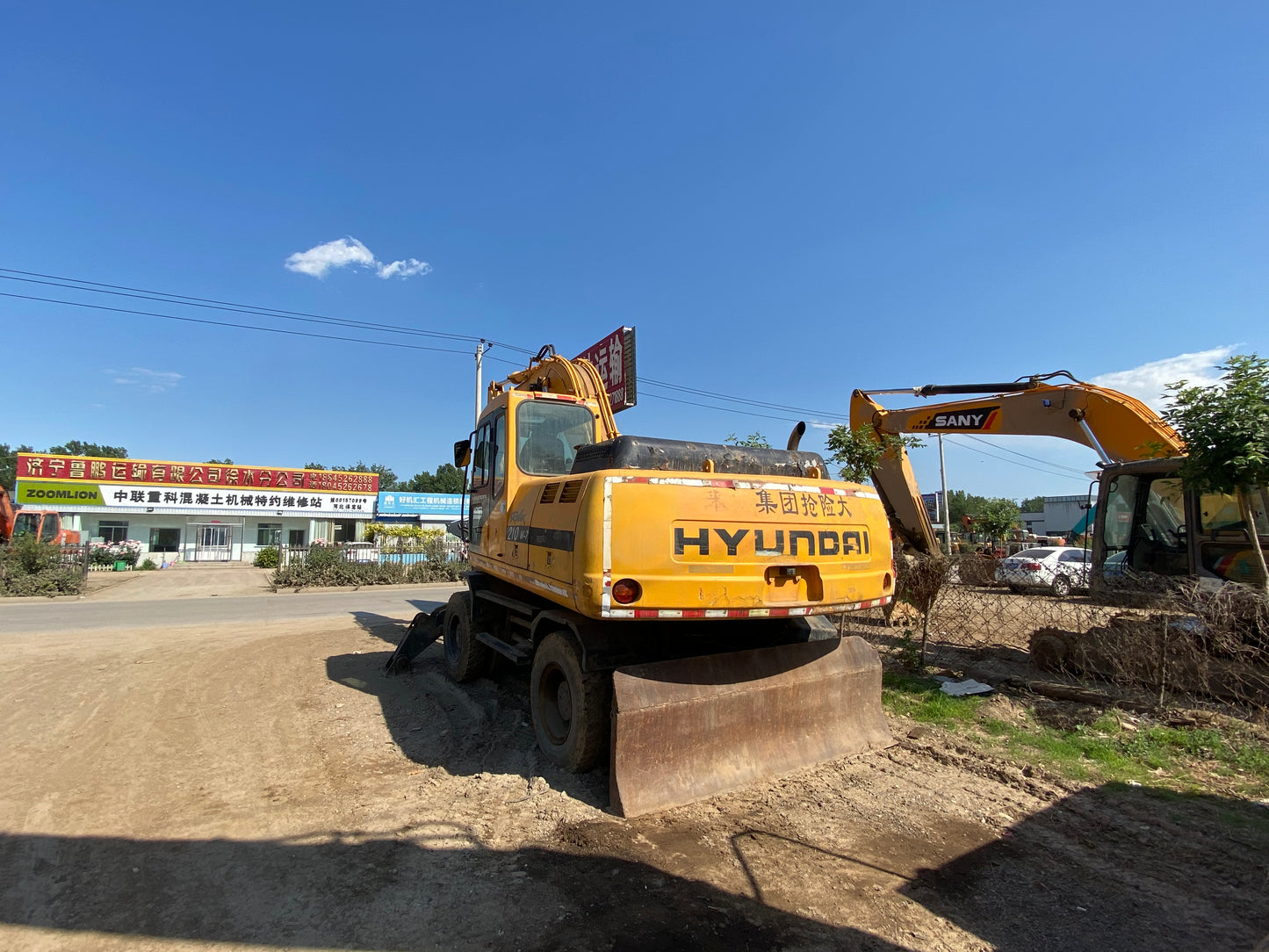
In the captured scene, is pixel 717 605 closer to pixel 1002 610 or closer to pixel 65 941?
pixel 65 941

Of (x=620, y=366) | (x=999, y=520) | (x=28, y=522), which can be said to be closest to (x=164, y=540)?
(x=28, y=522)

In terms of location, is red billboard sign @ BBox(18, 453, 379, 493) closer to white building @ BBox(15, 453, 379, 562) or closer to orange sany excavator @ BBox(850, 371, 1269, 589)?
white building @ BBox(15, 453, 379, 562)

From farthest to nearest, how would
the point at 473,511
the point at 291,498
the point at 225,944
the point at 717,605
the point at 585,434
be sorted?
1. the point at 291,498
2. the point at 473,511
3. the point at 585,434
4. the point at 717,605
5. the point at 225,944

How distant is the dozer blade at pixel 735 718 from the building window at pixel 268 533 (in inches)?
1427

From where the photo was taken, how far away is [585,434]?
6.14 m

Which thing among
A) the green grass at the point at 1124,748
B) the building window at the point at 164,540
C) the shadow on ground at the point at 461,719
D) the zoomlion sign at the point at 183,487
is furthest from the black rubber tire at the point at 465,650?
the building window at the point at 164,540

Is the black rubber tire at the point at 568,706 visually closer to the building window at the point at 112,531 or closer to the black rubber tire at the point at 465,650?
the black rubber tire at the point at 465,650

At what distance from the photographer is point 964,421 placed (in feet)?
31.4

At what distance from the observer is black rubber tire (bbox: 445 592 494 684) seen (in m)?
6.82

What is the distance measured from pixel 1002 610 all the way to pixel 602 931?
622 cm

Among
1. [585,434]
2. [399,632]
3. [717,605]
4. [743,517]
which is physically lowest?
[399,632]

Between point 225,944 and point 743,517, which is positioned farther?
point 743,517

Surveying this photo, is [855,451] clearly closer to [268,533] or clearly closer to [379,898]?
[379,898]

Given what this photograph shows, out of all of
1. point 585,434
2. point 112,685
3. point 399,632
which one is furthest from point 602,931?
point 399,632
